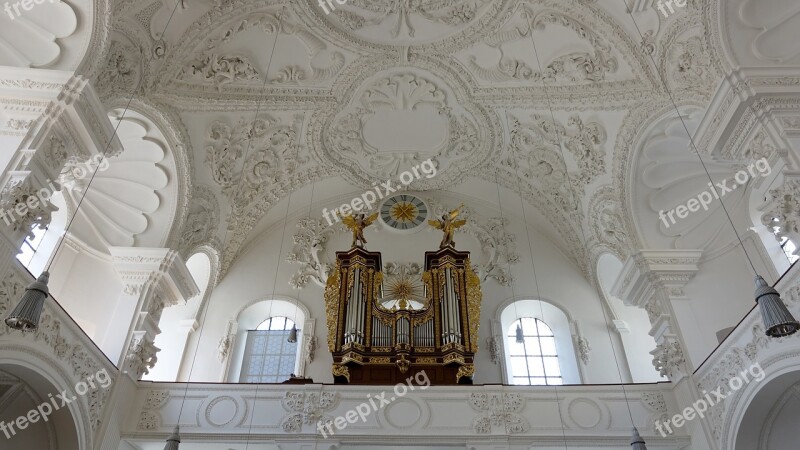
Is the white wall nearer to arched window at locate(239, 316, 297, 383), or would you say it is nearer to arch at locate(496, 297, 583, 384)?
arch at locate(496, 297, 583, 384)

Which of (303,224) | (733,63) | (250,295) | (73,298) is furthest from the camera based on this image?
(303,224)

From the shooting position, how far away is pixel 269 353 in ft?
44.5

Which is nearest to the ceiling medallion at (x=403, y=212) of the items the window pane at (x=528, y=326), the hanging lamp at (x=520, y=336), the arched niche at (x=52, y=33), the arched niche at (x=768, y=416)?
the window pane at (x=528, y=326)

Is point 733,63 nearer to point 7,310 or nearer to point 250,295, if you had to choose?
point 7,310

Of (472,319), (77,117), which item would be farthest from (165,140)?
(472,319)

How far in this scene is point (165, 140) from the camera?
1177cm

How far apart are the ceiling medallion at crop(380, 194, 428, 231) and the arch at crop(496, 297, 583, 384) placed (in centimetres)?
325

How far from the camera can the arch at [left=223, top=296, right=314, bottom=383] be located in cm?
1306

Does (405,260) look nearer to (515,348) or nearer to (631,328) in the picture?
(515,348)

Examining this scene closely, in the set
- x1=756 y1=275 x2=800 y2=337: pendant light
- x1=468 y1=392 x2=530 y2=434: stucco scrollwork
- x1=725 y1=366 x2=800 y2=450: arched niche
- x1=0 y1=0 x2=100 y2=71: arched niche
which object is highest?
x1=0 y1=0 x2=100 y2=71: arched niche

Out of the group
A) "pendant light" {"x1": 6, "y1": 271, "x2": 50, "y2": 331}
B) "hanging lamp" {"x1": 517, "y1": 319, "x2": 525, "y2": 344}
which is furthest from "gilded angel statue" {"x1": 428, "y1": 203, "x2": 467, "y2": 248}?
"pendant light" {"x1": 6, "y1": 271, "x2": 50, "y2": 331}

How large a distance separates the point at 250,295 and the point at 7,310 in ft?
23.2

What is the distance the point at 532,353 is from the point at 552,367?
533 mm

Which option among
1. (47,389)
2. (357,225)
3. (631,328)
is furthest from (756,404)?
(47,389)
